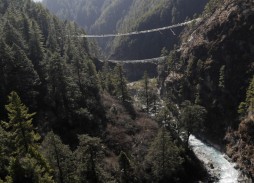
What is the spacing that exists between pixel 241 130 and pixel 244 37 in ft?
93.3

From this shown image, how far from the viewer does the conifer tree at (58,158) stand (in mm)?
20953

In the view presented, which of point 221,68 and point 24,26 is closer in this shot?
point 221,68

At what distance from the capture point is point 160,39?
480 ft

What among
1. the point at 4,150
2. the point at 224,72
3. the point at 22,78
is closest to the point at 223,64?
the point at 224,72

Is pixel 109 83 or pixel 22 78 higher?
pixel 22 78

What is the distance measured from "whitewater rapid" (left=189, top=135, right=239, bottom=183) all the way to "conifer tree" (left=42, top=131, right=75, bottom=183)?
1122 inches

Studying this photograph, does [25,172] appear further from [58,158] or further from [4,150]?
[4,150]

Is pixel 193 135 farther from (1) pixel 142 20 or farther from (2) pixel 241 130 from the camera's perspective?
(1) pixel 142 20

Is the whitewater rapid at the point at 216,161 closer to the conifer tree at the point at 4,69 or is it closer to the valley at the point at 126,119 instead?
the valley at the point at 126,119

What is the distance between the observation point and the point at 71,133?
33906 mm

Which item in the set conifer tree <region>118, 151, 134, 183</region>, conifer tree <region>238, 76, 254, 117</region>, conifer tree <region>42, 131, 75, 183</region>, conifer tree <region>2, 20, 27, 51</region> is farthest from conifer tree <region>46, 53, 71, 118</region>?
conifer tree <region>238, 76, 254, 117</region>

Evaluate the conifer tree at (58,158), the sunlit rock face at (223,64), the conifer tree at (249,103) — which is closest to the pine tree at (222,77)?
the sunlit rock face at (223,64)

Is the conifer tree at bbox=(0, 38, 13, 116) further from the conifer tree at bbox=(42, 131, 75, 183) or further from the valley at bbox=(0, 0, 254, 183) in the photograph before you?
the conifer tree at bbox=(42, 131, 75, 183)

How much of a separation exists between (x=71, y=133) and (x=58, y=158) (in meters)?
12.7
